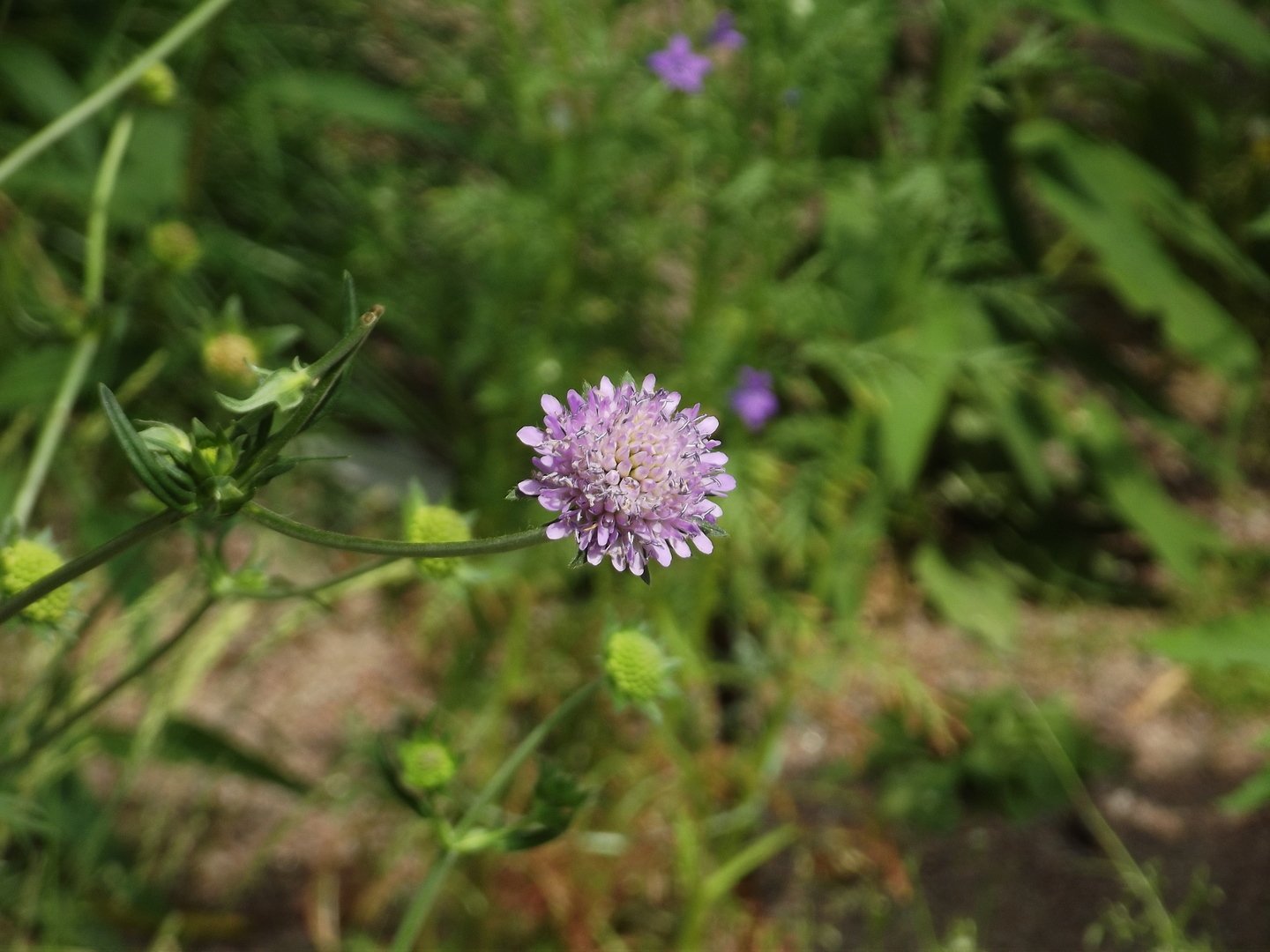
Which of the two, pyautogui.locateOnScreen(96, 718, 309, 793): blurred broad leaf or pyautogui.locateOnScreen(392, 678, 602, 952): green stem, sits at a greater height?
pyautogui.locateOnScreen(96, 718, 309, 793): blurred broad leaf

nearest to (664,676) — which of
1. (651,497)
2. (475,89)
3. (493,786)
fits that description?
(493,786)

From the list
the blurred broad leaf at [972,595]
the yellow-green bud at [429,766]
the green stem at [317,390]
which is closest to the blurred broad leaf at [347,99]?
the blurred broad leaf at [972,595]

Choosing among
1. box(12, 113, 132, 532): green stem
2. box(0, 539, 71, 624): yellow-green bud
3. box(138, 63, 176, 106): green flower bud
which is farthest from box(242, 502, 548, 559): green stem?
box(138, 63, 176, 106): green flower bud

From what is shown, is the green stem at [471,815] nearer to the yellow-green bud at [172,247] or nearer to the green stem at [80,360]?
the green stem at [80,360]

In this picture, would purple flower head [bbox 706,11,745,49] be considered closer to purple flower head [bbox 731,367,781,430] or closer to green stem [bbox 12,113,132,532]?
purple flower head [bbox 731,367,781,430]

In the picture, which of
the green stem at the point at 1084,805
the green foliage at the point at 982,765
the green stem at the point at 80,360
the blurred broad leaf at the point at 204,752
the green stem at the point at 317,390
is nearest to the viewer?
the green stem at the point at 317,390
